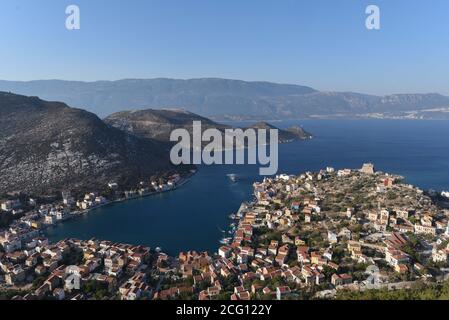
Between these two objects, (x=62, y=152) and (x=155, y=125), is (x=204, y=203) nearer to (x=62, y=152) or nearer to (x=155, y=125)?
(x=62, y=152)

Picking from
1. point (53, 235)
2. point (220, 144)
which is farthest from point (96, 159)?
point (220, 144)

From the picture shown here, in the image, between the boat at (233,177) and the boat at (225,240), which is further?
the boat at (233,177)

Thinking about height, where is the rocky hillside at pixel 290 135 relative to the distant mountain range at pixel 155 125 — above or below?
below

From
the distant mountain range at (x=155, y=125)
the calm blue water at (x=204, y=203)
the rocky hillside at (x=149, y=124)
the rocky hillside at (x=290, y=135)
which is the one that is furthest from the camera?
the rocky hillside at (x=290, y=135)

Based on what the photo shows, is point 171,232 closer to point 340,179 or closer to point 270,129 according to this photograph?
point 340,179

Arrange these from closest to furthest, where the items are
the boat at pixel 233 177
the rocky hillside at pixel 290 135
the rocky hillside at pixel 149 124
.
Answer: the boat at pixel 233 177, the rocky hillside at pixel 149 124, the rocky hillside at pixel 290 135

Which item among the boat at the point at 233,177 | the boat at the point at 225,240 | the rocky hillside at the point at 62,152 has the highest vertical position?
the rocky hillside at the point at 62,152

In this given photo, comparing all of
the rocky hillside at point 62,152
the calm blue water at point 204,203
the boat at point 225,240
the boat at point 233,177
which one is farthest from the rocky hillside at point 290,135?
the boat at point 225,240

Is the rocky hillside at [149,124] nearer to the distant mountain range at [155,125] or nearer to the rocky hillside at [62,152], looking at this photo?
the distant mountain range at [155,125]
